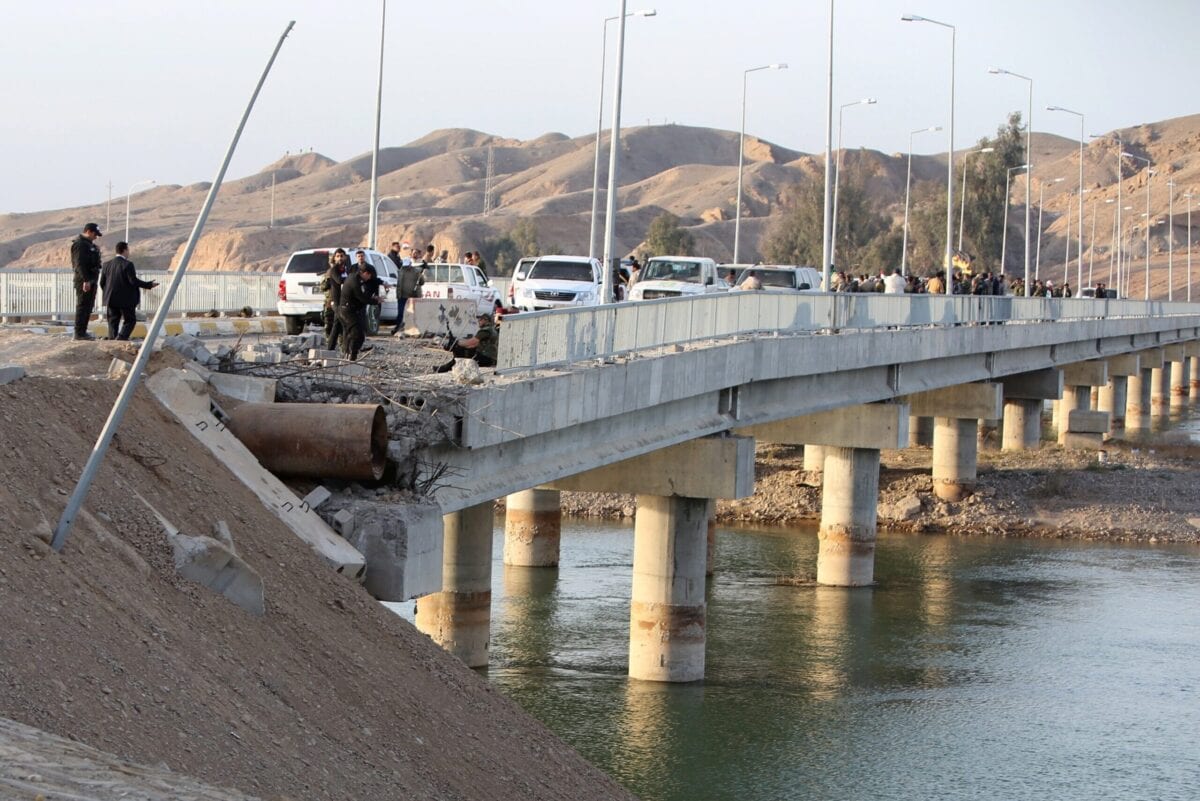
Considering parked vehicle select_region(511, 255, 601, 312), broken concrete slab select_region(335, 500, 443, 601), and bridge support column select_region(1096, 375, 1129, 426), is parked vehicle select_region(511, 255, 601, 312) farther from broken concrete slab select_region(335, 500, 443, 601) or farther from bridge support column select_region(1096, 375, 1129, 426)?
bridge support column select_region(1096, 375, 1129, 426)

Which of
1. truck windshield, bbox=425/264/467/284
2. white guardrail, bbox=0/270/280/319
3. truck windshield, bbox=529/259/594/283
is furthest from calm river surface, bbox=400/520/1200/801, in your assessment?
white guardrail, bbox=0/270/280/319

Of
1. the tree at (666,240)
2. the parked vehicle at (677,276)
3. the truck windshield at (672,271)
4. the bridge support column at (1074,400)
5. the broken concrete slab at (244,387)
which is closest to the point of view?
the broken concrete slab at (244,387)

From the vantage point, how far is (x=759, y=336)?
87.7 ft

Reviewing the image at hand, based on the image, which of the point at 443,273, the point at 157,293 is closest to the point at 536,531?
the point at 443,273

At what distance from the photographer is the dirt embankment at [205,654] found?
896 cm

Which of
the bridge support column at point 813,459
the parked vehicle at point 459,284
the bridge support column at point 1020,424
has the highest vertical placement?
the parked vehicle at point 459,284

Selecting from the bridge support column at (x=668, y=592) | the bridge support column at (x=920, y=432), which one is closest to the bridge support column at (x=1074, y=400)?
the bridge support column at (x=920, y=432)

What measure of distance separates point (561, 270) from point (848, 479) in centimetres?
763

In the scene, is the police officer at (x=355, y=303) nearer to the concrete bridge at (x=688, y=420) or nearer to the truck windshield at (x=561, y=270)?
the concrete bridge at (x=688, y=420)

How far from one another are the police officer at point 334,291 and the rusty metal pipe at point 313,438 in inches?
255

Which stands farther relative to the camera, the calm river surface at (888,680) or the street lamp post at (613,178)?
the street lamp post at (613,178)

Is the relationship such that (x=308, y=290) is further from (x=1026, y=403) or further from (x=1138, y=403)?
(x=1138, y=403)

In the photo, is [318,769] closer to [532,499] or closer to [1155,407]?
[532,499]

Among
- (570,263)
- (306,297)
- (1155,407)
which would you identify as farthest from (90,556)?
(1155,407)
